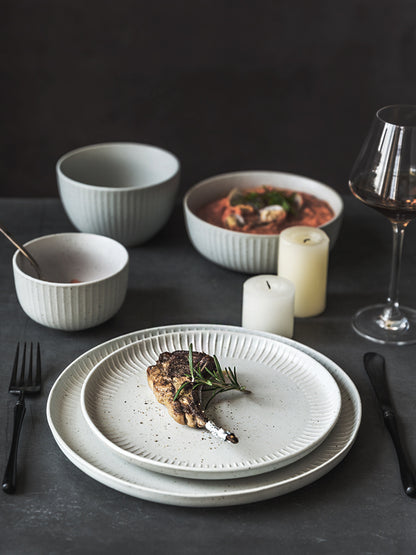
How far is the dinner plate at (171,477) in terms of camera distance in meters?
0.93

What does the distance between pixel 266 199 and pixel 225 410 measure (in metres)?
0.65

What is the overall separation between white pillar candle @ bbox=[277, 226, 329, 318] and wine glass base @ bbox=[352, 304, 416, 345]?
8cm

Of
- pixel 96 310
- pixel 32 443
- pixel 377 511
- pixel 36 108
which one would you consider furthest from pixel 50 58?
pixel 377 511

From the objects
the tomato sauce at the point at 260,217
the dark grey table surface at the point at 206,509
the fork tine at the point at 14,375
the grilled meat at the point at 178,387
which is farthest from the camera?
the tomato sauce at the point at 260,217

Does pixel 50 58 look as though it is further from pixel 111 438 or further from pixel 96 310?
pixel 111 438

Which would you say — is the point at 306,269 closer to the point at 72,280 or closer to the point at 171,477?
the point at 72,280

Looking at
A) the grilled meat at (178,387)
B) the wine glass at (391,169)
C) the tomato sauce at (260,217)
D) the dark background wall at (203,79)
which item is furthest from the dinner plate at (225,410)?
the dark background wall at (203,79)

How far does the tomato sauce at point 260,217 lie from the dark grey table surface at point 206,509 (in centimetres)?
11

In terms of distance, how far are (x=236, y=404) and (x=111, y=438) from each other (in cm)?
19

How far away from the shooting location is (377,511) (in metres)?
0.95

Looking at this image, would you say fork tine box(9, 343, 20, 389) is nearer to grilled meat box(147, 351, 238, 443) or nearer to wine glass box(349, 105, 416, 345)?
grilled meat box(147, 351, 238, 443)

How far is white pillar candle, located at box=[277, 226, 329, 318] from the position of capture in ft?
4.57

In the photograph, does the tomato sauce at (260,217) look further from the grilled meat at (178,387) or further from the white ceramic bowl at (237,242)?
the grilled meat at (178,387)

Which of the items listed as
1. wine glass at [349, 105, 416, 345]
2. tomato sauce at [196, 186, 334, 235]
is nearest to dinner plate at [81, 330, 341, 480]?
wine glass at [349, 105, 416, 345]
